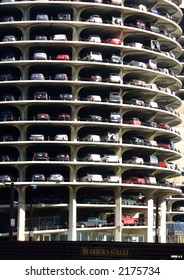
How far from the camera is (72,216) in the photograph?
282ft

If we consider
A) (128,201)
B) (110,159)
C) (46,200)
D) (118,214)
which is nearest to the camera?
(46,200)

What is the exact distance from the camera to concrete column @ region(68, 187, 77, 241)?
280 ft

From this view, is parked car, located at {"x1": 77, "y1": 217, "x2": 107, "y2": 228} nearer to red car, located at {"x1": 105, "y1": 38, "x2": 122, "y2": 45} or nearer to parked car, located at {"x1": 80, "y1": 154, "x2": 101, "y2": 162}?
parked car, located at {"x1": 80, "y1": 154, "x2": 101, "y2": 162}

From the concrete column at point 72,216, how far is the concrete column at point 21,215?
6353 mm

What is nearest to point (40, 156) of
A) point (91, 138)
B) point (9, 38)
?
point (91, 138)

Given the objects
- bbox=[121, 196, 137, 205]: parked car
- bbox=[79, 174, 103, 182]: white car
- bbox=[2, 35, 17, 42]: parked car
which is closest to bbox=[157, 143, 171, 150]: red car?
bbox=[121, 196, 137, 205]: parked car

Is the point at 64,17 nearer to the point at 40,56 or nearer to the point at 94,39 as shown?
the point at 94,39

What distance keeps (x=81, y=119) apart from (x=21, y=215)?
15717 millimetres

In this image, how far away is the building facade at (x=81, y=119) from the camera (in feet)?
282

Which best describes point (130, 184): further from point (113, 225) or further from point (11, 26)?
point (11, 26)

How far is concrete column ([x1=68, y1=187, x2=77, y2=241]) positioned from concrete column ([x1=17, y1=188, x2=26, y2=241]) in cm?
635

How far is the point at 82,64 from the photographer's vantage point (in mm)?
87562
